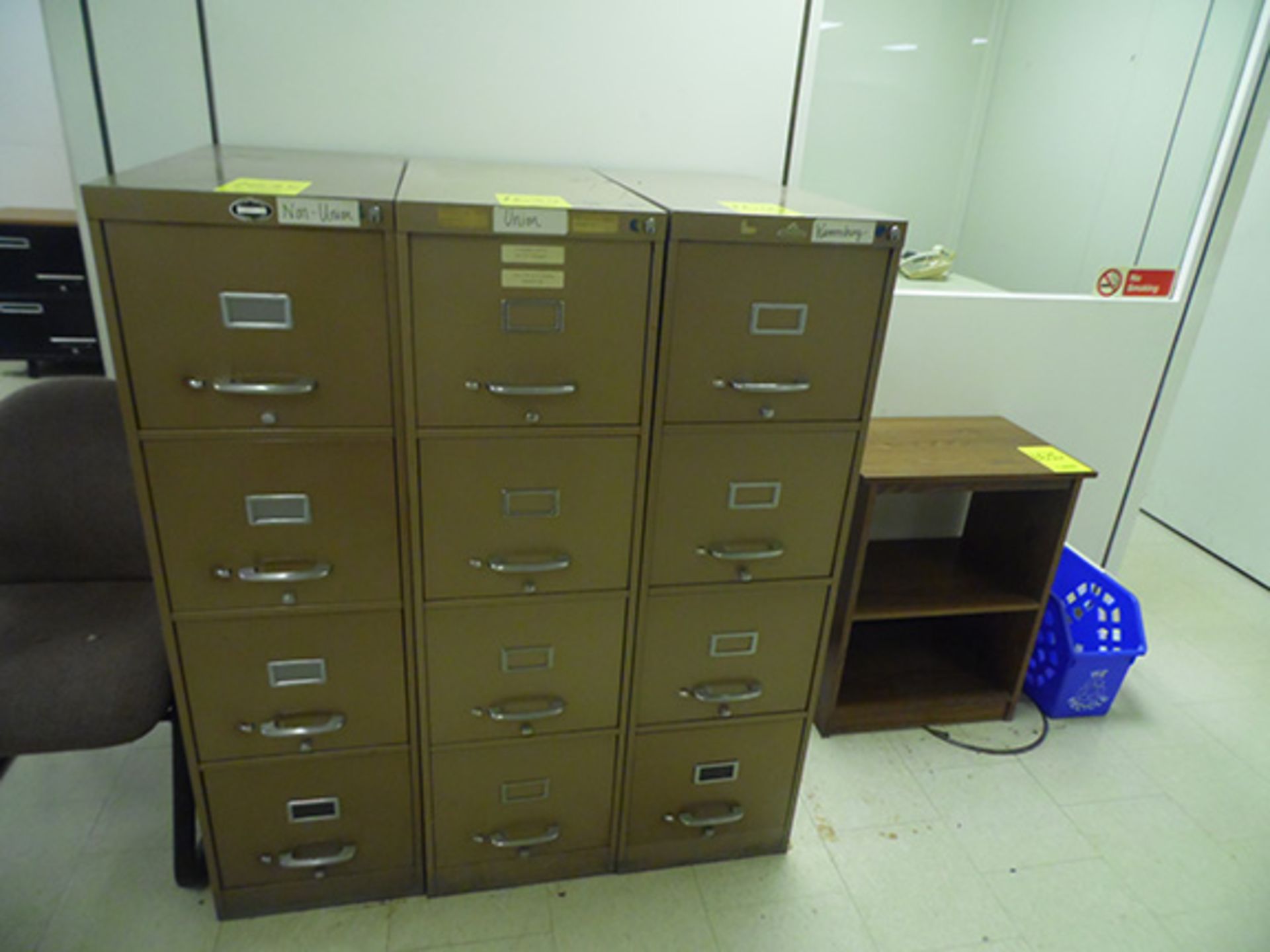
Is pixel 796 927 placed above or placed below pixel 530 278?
below

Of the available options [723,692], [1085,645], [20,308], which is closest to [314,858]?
[723,692]

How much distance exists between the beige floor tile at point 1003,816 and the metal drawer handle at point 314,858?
1.31 metres

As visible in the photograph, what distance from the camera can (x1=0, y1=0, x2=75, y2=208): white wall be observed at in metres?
3.81

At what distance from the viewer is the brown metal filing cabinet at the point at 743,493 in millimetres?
1200

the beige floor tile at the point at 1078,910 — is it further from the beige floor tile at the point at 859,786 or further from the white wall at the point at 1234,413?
the white wall at the point at 1234,413

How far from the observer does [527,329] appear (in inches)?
45.2

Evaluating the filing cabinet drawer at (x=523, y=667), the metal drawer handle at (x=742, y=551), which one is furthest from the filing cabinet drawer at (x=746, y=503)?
the filing cabinet drawer at (x=523, y=667)

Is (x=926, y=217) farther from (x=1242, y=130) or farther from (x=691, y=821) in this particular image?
(x=691, y=821)

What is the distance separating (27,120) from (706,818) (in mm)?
4616

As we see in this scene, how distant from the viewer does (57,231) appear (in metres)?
3.61

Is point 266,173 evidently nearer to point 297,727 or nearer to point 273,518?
point 273,518

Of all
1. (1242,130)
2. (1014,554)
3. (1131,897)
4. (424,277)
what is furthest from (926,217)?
(424,277)

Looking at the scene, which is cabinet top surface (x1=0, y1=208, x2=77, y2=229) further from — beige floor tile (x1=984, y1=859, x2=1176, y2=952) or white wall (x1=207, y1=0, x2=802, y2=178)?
beige floor tile (x1=984, y1=859, x2=1176, y2=952)

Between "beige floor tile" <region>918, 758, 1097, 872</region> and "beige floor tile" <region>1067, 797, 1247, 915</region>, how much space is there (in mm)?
63
